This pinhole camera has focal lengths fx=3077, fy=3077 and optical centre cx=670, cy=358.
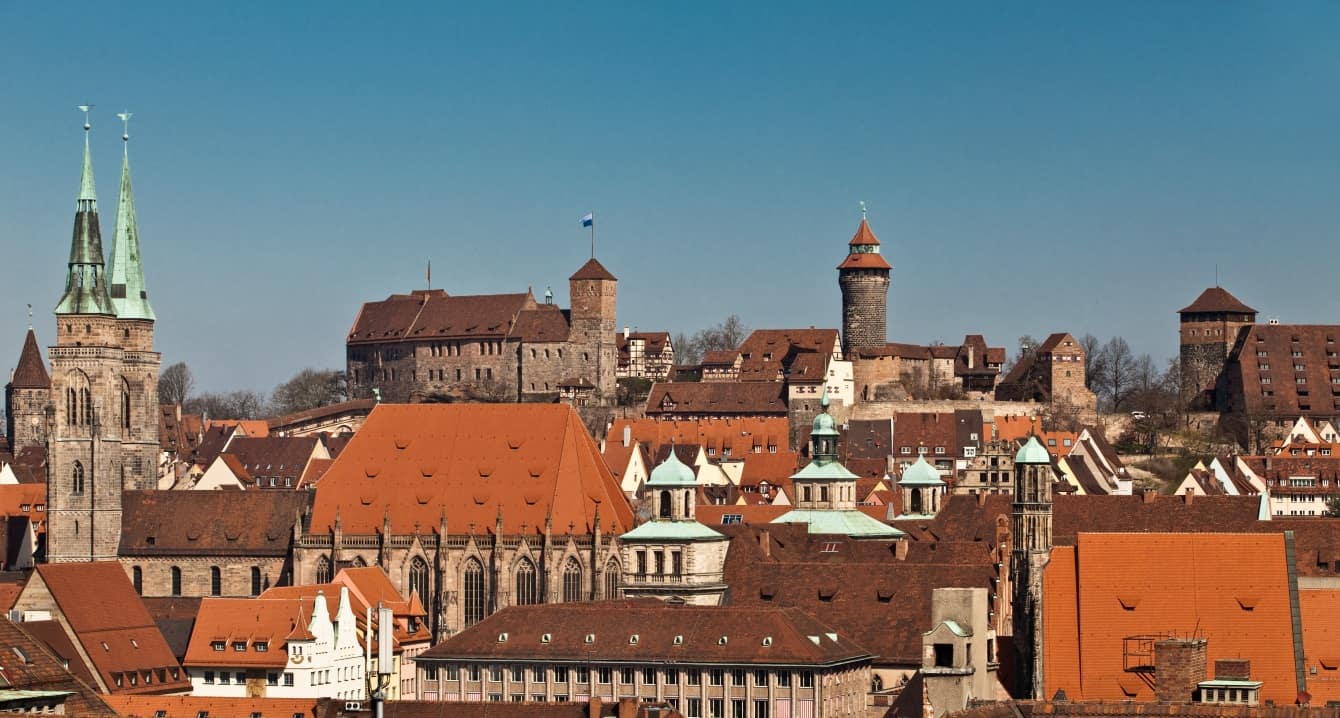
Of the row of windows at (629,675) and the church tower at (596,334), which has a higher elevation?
the church tower at (596,334)

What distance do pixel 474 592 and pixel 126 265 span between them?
94.4 ft

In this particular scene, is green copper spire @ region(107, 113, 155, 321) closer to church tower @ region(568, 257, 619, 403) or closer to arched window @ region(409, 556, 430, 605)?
arched window @ region(409, 556, 430, 605)

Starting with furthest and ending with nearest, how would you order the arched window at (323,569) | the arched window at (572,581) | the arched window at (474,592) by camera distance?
the arched window at (323,569), the arched window at (474,592), the arched window at (572,581)

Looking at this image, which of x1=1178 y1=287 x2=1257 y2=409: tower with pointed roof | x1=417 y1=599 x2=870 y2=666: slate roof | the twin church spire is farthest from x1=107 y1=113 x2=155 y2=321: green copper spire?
x1=1178 y1=287 x2=1257 y2=409: tower with pointed roof

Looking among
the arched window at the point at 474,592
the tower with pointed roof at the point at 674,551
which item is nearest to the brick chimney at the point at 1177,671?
the tower with pointed roof at the point at 674,551

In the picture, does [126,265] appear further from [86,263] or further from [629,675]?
[629,675]

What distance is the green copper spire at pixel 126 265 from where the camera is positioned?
126625mm

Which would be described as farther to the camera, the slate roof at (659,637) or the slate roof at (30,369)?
the slate roof at (30,369)

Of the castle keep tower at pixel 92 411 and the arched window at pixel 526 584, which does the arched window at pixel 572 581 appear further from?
the castle keep tower at pixel 92 411

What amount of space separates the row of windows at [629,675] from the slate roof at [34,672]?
29.4m

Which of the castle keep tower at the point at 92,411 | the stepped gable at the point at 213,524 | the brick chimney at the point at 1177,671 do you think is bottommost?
the brick chimney at the point at 1177,671

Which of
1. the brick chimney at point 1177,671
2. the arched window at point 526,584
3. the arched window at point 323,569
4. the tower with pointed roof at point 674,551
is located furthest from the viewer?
the arched window at point 323,569

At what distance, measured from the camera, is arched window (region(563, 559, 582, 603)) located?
105125 mm

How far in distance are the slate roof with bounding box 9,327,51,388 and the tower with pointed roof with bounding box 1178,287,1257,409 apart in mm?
71244
